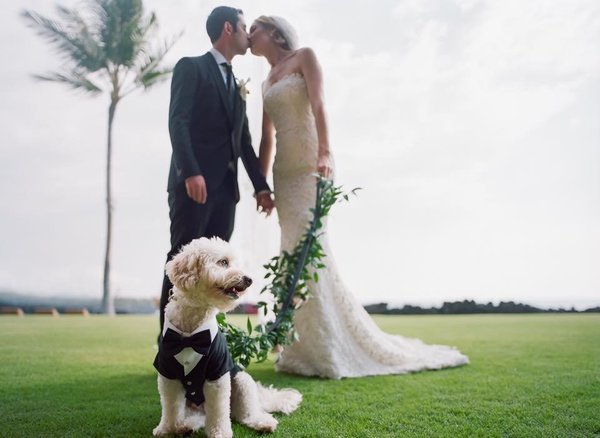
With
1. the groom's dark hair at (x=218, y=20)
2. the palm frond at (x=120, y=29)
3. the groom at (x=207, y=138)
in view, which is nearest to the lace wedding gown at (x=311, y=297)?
the groom at (x=207, y=138)

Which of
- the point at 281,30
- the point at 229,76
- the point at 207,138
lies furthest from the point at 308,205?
the point at 281,30

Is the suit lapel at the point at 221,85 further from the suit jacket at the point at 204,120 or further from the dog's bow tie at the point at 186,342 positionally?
the dog's bow tie at the point at 186,342

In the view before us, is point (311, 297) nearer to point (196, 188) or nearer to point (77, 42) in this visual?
point (196, 188)

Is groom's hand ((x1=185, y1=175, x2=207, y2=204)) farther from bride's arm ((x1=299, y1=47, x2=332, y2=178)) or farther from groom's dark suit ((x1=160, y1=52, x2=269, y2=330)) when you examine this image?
bride's arm ((x1=299, y1=47, x2=332, y2=178))

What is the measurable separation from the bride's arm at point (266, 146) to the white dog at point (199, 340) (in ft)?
6.11

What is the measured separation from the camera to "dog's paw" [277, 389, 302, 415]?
2.42 m

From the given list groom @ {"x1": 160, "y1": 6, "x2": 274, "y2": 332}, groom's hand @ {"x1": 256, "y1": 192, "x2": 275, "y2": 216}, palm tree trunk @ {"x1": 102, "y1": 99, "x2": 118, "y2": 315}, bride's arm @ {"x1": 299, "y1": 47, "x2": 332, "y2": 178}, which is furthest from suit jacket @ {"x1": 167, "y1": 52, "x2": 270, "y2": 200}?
palm tree trunk @ {"x1": 102, "y1": 99, "x2": 118, "y2": 315}

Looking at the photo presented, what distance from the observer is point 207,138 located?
3.08 metres

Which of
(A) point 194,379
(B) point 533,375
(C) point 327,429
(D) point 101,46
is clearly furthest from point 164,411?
(D) point 101,46

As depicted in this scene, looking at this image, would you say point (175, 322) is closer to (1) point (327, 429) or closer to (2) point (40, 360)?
(1) point (327, 429)

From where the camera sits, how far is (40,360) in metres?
4.15

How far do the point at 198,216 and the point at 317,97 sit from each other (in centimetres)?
128

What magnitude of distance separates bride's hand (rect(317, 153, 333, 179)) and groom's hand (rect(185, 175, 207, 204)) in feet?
3.13

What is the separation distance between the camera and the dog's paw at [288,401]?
242 cm
